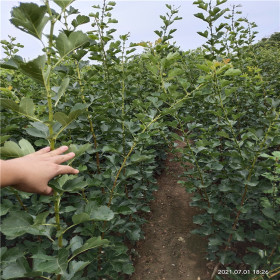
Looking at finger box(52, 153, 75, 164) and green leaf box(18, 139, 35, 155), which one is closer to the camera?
finger box(52, 153, 75, 164)

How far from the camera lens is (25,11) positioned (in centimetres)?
98

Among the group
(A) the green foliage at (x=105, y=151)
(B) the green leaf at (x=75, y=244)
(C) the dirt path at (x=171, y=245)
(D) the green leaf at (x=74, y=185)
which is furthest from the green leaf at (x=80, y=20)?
(C) the dirt path at (x=171, y=245)

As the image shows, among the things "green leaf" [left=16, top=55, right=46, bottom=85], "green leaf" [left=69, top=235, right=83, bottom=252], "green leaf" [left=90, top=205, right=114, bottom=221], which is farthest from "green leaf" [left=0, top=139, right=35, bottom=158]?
"green leaf" [left=69, top=235, right=83, bottom=252]

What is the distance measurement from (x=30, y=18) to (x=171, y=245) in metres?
2.62

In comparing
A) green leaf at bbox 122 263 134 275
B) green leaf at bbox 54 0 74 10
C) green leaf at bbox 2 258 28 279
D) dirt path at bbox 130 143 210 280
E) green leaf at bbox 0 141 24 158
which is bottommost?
dirt path at bbox 130 143 210 280

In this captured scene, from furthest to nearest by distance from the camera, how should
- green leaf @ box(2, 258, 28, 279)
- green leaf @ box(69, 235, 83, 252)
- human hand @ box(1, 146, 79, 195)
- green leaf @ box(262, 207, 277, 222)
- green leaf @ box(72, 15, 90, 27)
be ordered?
1. green leaf @ box(262, 207, 277, 222)
2. green leaf @ box(69, 235, 83, 252)
3. green leaf @ box(72, 15, 90, 27)
4. green leaf @ box(2, 258, 28, 279)
5. human hand @ box(1, 146, 79, 195)

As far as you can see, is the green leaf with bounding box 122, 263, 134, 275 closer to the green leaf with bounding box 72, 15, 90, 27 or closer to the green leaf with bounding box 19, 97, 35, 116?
the green leaf with bounding box 19, 97, 35, 116

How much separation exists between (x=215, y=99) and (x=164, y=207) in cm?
173

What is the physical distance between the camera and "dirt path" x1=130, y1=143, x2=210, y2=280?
238cm

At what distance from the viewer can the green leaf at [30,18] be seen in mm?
975

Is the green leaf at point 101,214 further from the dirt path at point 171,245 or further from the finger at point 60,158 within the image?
the dirt path at point 171,245

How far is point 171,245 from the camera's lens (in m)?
2.68

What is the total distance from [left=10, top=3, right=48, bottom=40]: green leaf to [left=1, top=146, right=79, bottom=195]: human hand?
609mm

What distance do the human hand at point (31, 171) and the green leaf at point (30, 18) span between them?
2.00ft
